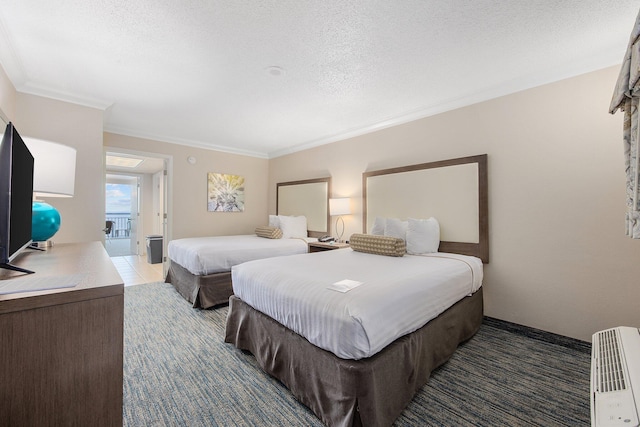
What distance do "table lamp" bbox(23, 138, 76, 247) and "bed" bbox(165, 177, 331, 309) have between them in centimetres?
150

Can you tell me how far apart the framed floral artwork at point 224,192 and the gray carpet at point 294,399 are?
2933mm

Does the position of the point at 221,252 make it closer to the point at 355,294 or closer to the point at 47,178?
the point at 47,178

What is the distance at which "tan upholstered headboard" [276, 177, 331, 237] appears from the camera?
184 inches

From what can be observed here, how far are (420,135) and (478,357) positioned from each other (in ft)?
8.30

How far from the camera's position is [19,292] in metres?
0.77

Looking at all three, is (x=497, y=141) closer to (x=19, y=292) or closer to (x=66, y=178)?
(x=19, y=292)

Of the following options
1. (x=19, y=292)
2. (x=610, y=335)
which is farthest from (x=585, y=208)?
(x=19, y=292)

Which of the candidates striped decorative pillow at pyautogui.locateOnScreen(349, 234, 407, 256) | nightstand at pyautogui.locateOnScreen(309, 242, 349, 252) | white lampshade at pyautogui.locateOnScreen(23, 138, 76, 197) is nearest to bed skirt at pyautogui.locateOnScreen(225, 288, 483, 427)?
striped decorative pillow at pyautogui.locateOnScreen(349, 234, 407, 256)

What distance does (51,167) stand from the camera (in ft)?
6.13

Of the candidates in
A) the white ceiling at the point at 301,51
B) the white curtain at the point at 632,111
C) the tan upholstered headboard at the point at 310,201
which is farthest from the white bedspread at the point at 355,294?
the tan upholstered headboard at the point at 310,201

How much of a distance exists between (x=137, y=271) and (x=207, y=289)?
10.5 ft

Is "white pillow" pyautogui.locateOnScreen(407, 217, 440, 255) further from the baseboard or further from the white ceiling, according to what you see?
the white ceiling

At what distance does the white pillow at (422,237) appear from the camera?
2.95 metres

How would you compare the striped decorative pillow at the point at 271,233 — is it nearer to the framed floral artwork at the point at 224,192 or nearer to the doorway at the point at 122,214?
the framed floral artwork at the point at 224,192
